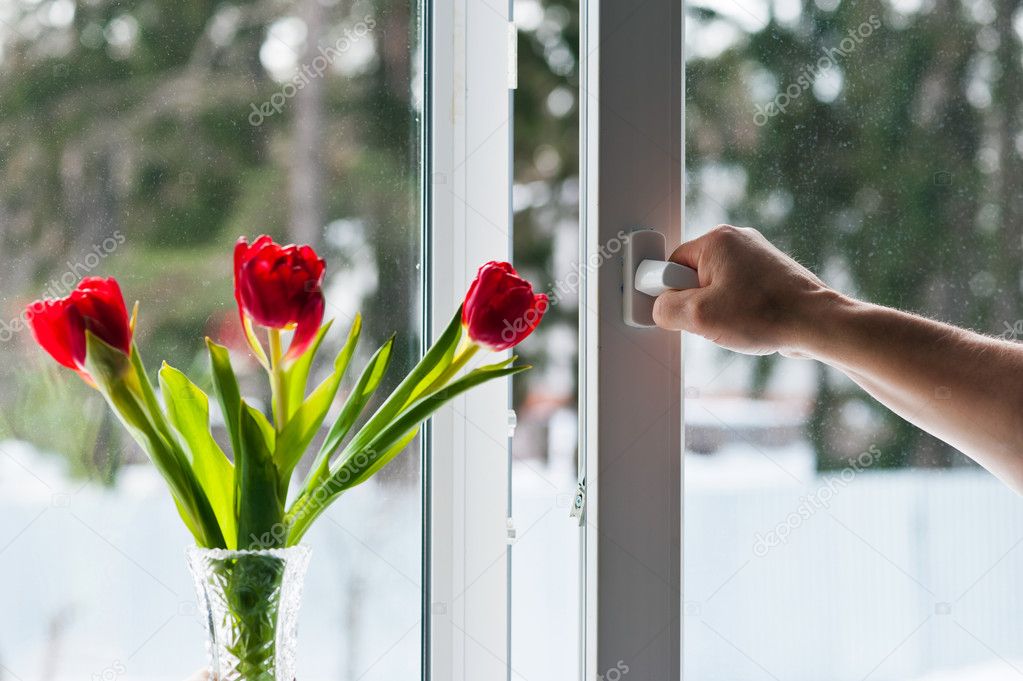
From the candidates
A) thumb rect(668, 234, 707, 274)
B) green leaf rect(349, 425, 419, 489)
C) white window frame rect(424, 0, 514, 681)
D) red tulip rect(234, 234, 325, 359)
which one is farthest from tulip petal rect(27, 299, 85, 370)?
thumb rect(668, 234, 707, 274)

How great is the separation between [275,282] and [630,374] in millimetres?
330

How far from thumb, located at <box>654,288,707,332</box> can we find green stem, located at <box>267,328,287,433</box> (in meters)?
0.32

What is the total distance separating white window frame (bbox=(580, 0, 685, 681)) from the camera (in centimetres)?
69

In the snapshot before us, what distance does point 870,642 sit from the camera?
780 millimetres

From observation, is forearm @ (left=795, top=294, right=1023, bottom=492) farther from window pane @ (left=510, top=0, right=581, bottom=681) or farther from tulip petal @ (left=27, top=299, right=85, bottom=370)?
tulip petal @ (left=27, top=299, right=85, bottom=370)

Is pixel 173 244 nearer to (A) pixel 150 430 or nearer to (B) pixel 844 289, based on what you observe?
(A) pixel 150 430

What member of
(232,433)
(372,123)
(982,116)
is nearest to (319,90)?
(372,123)

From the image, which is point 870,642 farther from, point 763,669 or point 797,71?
point 797,71

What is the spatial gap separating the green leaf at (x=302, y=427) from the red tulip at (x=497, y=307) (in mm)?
91

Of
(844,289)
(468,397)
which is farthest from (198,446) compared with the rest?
(844,289)

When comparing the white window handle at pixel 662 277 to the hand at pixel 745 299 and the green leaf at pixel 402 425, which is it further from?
the green leaf at pixel 402 425

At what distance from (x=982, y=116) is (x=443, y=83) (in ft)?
1.83

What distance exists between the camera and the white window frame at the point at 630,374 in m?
0.69

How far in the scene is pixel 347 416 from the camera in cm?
60
